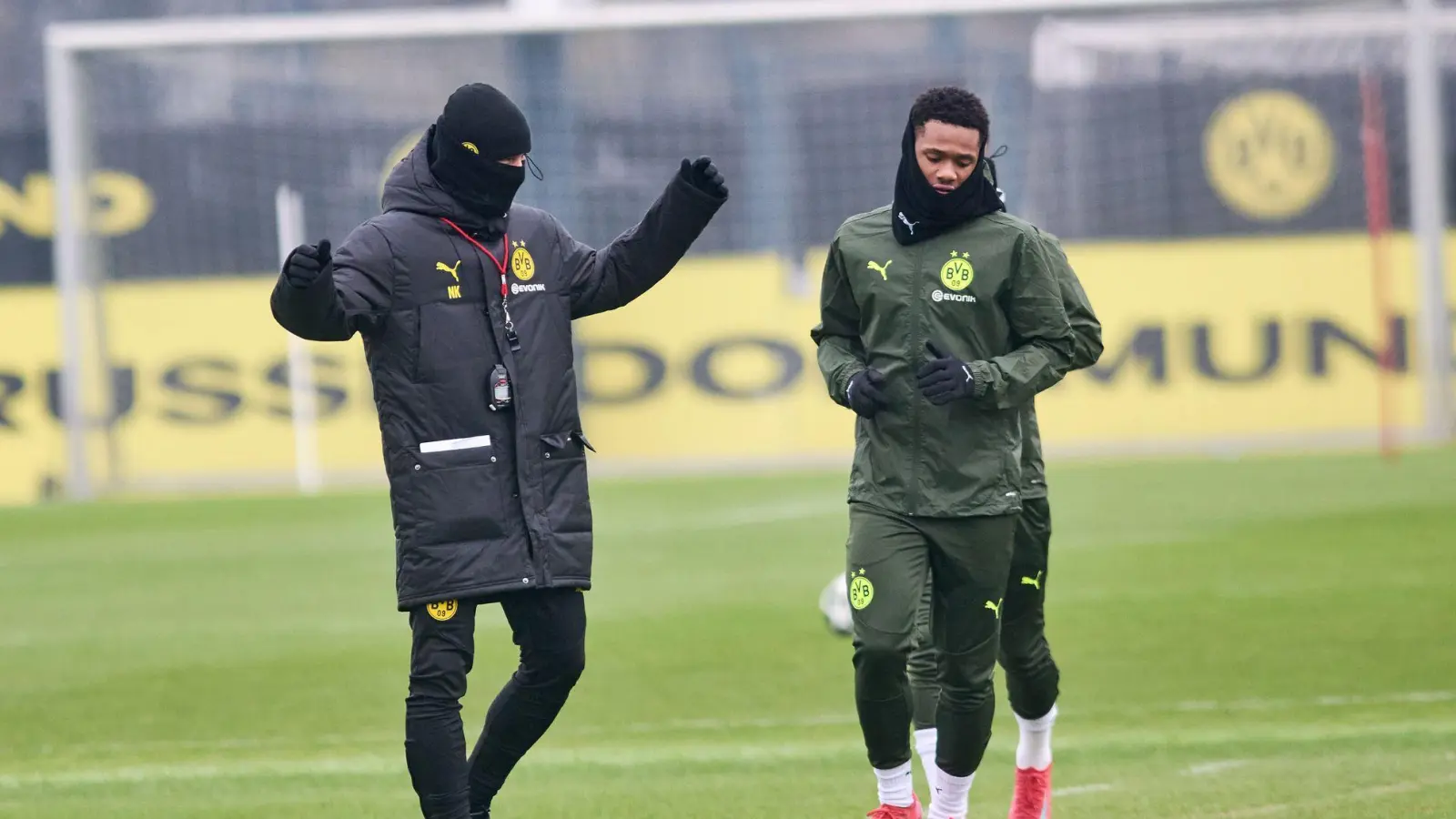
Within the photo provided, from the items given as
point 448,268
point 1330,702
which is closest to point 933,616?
point 448,268

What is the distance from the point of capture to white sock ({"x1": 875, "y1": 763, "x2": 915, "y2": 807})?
18.4 feet

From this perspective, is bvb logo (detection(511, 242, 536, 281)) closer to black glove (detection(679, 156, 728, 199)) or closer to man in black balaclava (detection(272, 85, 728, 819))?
man in black balaclava (detection(272, 85, 728, 819))

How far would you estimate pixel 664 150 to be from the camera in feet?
69.7

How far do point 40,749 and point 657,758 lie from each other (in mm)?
2567

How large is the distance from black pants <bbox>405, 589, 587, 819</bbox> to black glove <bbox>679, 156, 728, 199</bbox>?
3.47 ft

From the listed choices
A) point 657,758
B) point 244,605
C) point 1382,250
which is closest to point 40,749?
point 657,758

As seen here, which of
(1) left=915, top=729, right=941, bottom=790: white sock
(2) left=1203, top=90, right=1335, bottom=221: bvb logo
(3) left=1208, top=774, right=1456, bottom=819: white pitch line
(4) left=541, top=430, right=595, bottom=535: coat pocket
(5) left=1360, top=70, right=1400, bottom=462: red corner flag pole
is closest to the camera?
(4) left=541, top=430, right=595, bottom=535: coat pocket

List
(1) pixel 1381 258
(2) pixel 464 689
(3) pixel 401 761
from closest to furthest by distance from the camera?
(2) pixel 464 689 → (3) pixel 401 761 → (1) pixel 1381 258

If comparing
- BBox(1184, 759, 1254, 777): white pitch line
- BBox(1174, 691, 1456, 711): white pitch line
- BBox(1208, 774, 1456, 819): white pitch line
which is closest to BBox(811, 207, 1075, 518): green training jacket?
BBox(1208, 774, 1456, 819): white pitch line

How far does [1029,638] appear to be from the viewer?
598 cm

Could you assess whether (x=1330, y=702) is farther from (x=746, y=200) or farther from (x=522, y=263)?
(x=746, y=200)

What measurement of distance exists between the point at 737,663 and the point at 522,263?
518cm

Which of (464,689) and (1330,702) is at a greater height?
(464,689)

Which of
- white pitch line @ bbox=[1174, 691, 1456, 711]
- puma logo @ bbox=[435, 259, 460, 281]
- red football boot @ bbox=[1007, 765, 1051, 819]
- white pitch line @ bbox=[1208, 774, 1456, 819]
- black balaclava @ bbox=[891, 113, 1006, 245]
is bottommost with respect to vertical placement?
white pitch line @ bbox=[1174, 691, 1456, 711]
